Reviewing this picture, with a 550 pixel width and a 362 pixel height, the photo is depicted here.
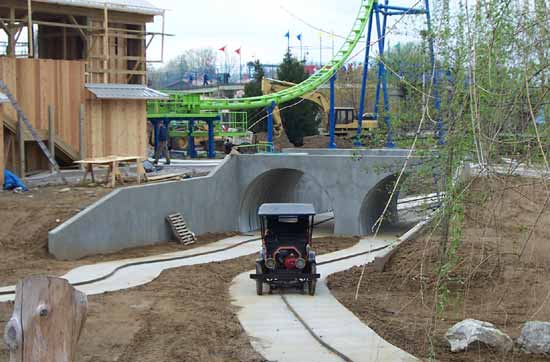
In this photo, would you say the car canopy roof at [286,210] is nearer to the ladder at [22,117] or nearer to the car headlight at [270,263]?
the car headlight at [270,263]

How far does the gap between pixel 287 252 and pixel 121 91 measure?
732 inches

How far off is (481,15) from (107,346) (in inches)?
337

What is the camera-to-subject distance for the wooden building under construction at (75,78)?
98.3 feet

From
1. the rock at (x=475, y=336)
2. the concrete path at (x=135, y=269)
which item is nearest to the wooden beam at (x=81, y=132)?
the concrete path at (x=135, y=269)

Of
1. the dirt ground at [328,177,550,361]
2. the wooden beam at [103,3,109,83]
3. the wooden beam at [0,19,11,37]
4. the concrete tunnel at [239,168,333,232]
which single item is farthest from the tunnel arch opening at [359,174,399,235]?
the wooden beam at [0,19,11,37]

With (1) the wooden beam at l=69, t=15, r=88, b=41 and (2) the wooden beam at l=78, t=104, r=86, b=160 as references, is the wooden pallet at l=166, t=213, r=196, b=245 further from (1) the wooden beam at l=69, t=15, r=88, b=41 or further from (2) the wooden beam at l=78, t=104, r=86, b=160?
Answer: (1) the wooden beam at l=69, t=15, r=88, b=41

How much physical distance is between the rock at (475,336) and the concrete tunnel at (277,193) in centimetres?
2067

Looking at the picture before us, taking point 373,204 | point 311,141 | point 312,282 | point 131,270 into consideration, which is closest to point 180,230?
point 131,270

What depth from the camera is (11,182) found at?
27.2 meters

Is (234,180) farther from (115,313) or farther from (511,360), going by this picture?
(511,360)

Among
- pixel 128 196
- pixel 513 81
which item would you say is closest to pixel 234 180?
pixel 128 196

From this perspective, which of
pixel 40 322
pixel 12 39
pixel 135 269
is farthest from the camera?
pixel 12 39

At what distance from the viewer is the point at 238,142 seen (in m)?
54.1

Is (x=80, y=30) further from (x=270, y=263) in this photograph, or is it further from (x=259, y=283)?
(x=270, y=263)
